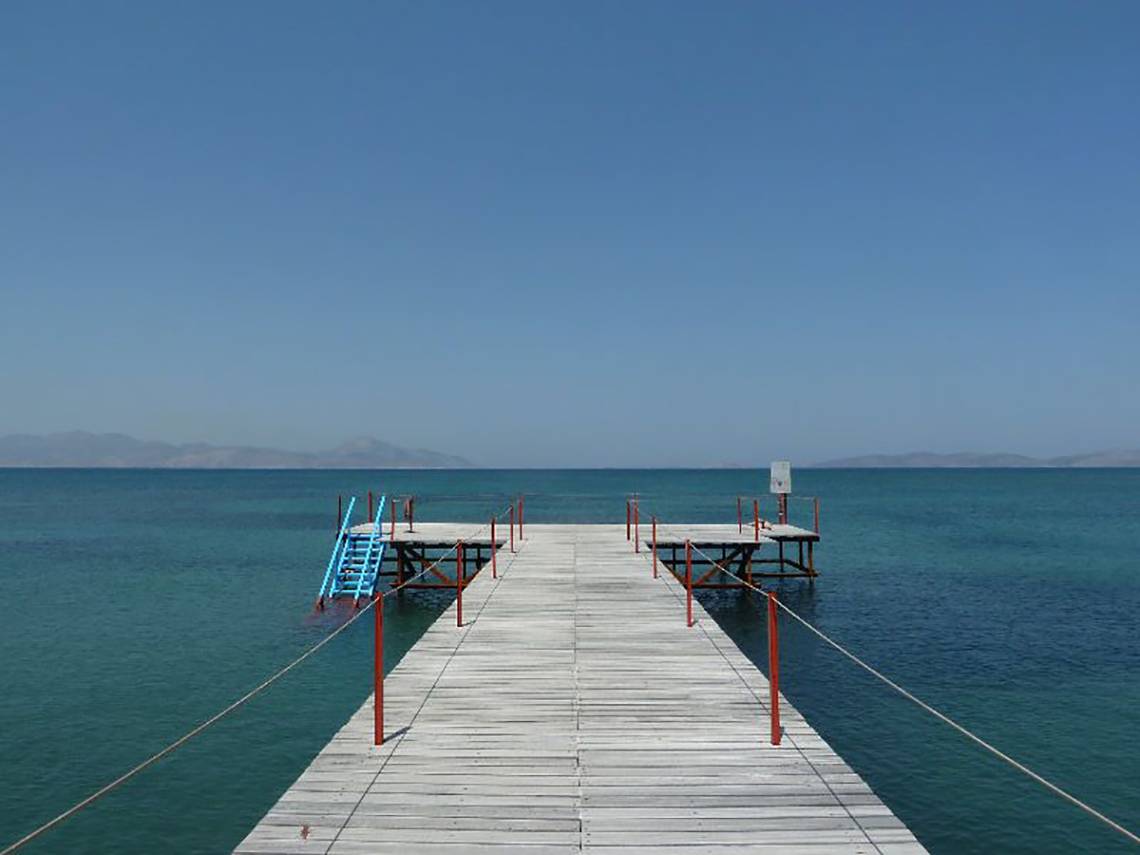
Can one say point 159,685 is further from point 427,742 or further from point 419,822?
point 419,822

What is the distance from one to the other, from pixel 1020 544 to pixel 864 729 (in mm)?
47361

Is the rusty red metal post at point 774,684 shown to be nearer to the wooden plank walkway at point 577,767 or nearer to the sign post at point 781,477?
the wooden plank walkway at point 577,767

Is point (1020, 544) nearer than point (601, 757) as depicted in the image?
No

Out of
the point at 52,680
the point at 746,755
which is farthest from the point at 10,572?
the point at 746,755

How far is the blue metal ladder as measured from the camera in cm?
3256

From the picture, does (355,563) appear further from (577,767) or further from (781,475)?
(577,767)

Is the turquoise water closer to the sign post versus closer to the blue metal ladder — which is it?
the blue metal ladder

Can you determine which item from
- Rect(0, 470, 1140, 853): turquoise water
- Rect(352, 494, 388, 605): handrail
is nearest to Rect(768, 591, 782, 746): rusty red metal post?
Rect(0, 470, 1140, 853): turquoise water

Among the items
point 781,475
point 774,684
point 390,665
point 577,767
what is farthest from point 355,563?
point 577,767

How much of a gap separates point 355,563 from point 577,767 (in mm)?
28053

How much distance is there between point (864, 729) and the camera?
1738 centimetres

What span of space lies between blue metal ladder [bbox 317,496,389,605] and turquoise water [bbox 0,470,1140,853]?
1429 mm

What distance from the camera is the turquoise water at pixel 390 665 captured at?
13.7 metres

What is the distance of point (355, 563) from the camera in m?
35.5
